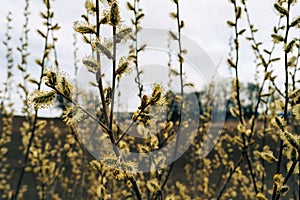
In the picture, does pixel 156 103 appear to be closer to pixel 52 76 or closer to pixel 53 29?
pixel 52 76

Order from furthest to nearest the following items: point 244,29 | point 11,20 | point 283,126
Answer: point 11,20
point 244,29
point 283,126

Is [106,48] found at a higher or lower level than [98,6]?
lower

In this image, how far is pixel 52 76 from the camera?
4.21ft

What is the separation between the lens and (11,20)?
515cm

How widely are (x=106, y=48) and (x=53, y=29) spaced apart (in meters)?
2.00

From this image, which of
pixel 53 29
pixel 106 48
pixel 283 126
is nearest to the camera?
pixel 106 48

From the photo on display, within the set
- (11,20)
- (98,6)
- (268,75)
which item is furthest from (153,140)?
Answer: (11,20)

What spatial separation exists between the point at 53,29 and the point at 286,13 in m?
1.99

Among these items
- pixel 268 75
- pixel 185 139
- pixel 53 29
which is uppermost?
pixel 53 29

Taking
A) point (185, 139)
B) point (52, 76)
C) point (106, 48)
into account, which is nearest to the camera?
point (52, 76)

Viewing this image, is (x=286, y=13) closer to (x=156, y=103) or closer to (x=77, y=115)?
(x=156, y=103)

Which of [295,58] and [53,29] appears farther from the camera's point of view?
[53,29]

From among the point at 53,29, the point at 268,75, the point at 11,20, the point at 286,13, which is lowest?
the point at 268,75

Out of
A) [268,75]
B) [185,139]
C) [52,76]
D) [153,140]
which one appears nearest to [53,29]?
[153,140]
